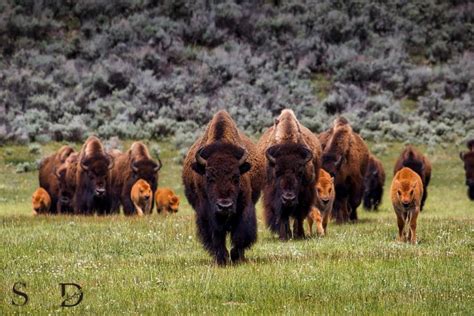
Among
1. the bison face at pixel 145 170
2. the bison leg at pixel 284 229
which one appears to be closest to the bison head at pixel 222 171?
the bison leg at pixel 284 229

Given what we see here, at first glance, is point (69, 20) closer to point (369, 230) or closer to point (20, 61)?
point (20, 61)

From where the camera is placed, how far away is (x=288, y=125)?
14898 mm

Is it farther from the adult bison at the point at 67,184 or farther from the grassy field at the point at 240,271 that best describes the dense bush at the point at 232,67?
the grassy field at the point at 240,271

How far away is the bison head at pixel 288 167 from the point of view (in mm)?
12852

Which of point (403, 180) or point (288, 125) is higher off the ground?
point (288, 125)

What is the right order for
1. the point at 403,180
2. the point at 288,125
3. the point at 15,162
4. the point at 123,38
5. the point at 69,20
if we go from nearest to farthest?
the point at 403,180, the point at 288,125, the point at 15,162, the point at 123,38, the point at 69,20

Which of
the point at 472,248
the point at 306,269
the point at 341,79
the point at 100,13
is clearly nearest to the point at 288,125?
the point at 472,248

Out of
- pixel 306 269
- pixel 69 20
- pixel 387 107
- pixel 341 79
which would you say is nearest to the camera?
pixel 306 269

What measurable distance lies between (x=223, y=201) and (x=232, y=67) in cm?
3495

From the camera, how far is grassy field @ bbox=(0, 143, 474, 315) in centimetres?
799

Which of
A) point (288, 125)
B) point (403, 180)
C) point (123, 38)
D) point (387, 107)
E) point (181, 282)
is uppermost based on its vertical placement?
point (123, 38)

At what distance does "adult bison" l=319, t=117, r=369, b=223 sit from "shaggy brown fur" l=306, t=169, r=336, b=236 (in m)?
2.41

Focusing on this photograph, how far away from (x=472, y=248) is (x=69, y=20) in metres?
43.6

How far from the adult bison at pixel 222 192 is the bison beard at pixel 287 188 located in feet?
3.97
